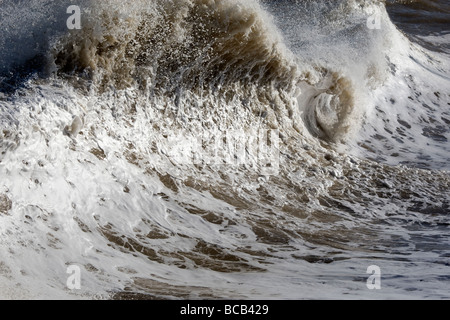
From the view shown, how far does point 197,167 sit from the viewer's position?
561 centimetres

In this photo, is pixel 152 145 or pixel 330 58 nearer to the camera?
pixel 152 145

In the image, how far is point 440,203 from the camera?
6418mm

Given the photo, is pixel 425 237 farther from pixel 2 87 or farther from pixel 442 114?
pixel 442 114

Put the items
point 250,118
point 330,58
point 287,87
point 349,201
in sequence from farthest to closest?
point 330,58, point 287,87, point 250,118, point 349,201

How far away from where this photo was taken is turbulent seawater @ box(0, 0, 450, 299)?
4207mm

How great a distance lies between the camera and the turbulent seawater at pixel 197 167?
4207mm

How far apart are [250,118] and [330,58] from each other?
6.63 ft

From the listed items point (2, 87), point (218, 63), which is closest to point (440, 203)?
point (218, 63)

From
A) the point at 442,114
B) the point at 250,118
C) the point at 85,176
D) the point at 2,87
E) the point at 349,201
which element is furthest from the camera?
the point at 442,114

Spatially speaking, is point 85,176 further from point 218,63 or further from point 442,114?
point 442,114
